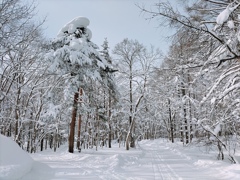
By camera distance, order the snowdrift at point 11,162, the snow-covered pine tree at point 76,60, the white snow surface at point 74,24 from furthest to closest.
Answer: the white snow surface at point 74,24 → the snow-covered pine tree at point 76,60 → the snowdrift at point 11,162

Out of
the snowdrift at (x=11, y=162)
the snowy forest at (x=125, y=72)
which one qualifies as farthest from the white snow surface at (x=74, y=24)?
the snowdrift at (x=11, y=162)

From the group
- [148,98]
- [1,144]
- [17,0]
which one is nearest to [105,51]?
[148,98]

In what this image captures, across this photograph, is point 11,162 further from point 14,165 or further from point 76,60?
point 76,60

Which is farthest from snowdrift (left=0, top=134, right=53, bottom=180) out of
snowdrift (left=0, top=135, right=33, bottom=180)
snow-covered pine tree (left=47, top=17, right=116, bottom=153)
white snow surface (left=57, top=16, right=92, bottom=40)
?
white snow surface (left=57, top=16, right=92, bottom=40)

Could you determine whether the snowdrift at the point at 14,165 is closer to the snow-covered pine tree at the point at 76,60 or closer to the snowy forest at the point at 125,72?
the snowy forest at the point at 125,72

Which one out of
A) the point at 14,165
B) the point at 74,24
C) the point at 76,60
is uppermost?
the point at 74,24

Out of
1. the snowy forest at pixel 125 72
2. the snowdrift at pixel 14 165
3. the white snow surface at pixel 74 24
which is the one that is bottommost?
the snowdrift at pixel 14 165

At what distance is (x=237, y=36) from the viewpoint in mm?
5125

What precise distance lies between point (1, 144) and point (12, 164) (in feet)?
2.40

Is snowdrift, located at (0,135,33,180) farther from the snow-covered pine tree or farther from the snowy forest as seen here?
the snow-covered pine tree

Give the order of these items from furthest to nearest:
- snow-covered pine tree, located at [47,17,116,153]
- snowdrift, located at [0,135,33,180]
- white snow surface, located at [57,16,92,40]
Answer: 1. white snow surface, located at [57,16,92,40]
2. snow-covered pine tree, located at [47,17,116,153]
3. snowdrift, located at [0,135,33,180]

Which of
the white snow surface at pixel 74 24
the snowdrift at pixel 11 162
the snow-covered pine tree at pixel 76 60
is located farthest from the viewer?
the white snow surface at pixel 74 24

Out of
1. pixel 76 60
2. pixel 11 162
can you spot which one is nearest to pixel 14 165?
pixel 11 162

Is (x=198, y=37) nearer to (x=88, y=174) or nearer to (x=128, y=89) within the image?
(x=88, y=174)
